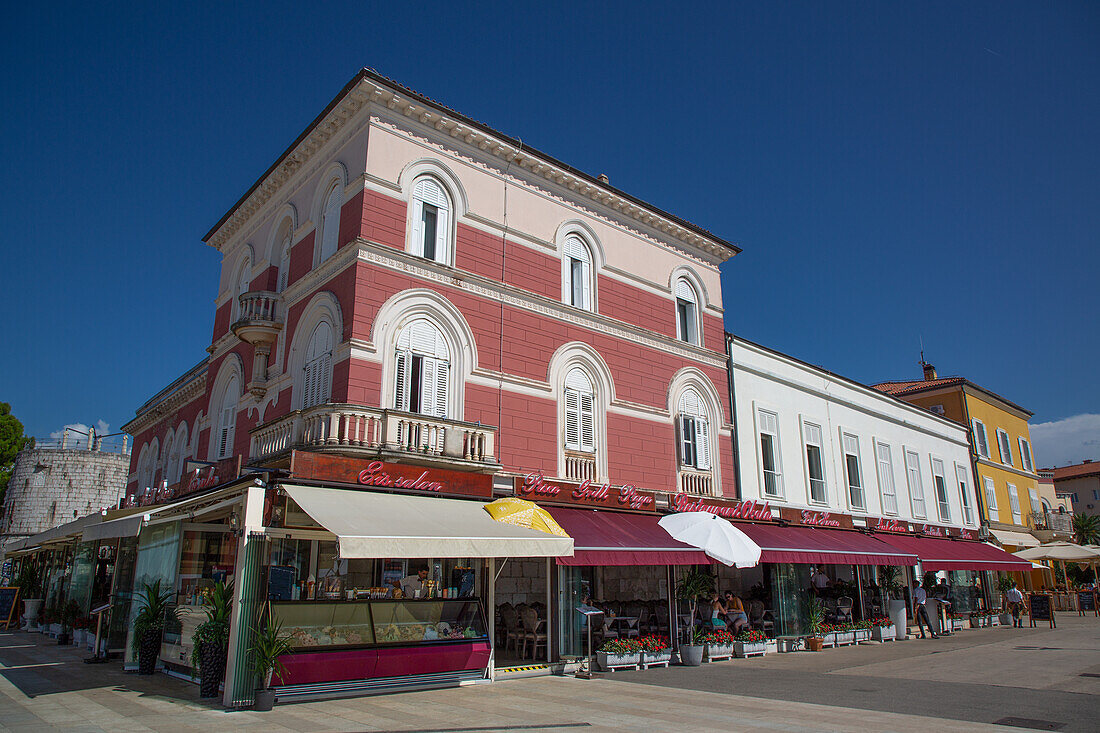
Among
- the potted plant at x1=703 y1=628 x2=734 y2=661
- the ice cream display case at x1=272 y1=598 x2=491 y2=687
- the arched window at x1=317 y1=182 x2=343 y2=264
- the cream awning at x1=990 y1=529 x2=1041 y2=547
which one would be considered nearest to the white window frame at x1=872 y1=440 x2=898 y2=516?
the cream awning at x1=990 y1=529 x2=1041 y2=547

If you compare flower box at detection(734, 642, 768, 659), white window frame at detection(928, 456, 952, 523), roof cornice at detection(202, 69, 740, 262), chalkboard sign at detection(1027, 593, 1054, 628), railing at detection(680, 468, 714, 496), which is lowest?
flower box at detection(734, 642, 768, 659)

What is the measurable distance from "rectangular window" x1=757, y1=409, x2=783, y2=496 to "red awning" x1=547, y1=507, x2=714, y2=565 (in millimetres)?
7236

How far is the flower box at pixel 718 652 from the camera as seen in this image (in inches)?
643

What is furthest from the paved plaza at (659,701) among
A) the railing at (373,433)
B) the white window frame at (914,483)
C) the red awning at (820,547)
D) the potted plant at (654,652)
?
the white window frame at (914,483)

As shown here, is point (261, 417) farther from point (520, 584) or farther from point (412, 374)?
point (520, 584)

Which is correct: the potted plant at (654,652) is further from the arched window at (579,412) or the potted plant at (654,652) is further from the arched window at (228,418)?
the arched window at (228,418)

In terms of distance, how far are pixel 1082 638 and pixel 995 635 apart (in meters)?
2.56

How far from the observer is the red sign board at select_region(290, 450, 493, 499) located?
454 inches

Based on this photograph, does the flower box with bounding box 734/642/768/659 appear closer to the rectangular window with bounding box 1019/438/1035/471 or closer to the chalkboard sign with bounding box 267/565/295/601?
the chalkboard sign with bounding box 267/565/295/601

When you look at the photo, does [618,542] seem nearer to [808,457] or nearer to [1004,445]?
[808,457]

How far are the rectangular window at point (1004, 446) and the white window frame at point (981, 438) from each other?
173cm

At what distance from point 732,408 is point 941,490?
1608 centimetres

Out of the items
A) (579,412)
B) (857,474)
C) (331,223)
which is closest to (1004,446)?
(857,474)

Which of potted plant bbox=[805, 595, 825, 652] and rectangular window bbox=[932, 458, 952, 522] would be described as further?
rectangular window bbox=[932, 458, 952, 522]
